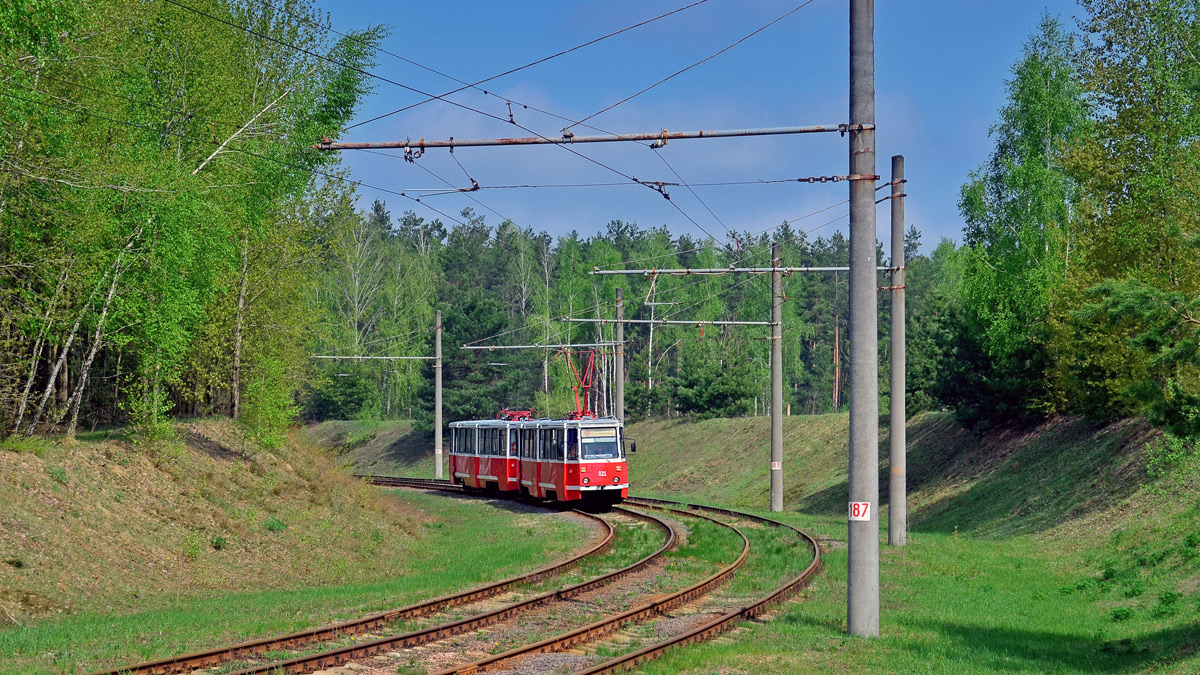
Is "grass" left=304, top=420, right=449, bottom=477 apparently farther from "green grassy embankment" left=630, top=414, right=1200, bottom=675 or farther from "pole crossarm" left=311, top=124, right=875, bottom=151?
"pole crossarm" left=311, top=124, right=875, bottom=151

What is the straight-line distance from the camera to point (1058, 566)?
2170 centimetres

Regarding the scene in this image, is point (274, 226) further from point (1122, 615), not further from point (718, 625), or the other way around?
point (1122, 615)

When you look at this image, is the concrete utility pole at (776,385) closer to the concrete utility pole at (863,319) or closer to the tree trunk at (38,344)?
the concrete utility pole at (863,319)

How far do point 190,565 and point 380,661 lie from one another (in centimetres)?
834

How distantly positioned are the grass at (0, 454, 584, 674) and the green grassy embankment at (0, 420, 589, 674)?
0.03m

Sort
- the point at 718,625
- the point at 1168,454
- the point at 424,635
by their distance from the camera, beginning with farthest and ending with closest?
the point at 1168,454, the point at 718,625, the point at 424,635

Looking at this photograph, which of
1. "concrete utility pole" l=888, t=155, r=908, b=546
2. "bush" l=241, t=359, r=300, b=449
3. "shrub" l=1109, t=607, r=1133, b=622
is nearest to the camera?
"shrub" l=1109, t=607, r=1133, b=622

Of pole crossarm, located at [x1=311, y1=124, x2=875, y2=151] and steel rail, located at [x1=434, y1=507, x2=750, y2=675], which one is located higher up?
pole crossarm, located at [x1=311, y1=124, x2=875, y2=151]

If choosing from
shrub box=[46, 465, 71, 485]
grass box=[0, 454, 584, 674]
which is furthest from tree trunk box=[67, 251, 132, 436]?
grass box=[0, 454, 584, 674]

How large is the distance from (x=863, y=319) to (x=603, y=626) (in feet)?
A: 16.3

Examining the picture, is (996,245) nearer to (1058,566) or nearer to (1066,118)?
(1066,118)

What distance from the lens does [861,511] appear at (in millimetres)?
13836

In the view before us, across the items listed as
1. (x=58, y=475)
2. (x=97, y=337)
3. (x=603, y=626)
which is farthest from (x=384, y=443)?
(x=603, y=626)

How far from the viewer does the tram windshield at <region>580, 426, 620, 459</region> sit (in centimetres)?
3478
